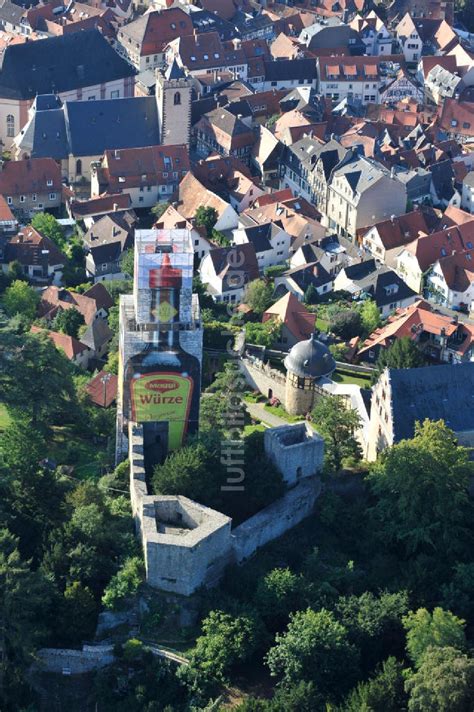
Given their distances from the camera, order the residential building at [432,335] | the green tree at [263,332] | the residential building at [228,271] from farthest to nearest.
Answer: the residential building at [228,271]
the residential building at [432,335]
the green tree at [263,332]

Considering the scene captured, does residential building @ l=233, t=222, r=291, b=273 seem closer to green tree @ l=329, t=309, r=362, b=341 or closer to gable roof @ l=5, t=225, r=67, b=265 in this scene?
green tree @ l=329, t=309, r=362, b=341

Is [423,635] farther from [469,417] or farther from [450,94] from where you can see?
[450,94]

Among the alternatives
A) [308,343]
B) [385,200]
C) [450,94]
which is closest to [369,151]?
[385,200]

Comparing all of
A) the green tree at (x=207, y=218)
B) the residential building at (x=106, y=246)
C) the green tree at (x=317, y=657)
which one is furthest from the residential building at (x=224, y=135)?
the green tree at (x=317, y=657)

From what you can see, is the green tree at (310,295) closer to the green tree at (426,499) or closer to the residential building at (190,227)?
the residential building at (190,227)

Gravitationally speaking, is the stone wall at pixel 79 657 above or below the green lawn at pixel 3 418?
below

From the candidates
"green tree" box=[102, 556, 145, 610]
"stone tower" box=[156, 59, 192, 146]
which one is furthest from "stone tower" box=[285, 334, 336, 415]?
"stone tower" box=[156, 59, 192, 146]
